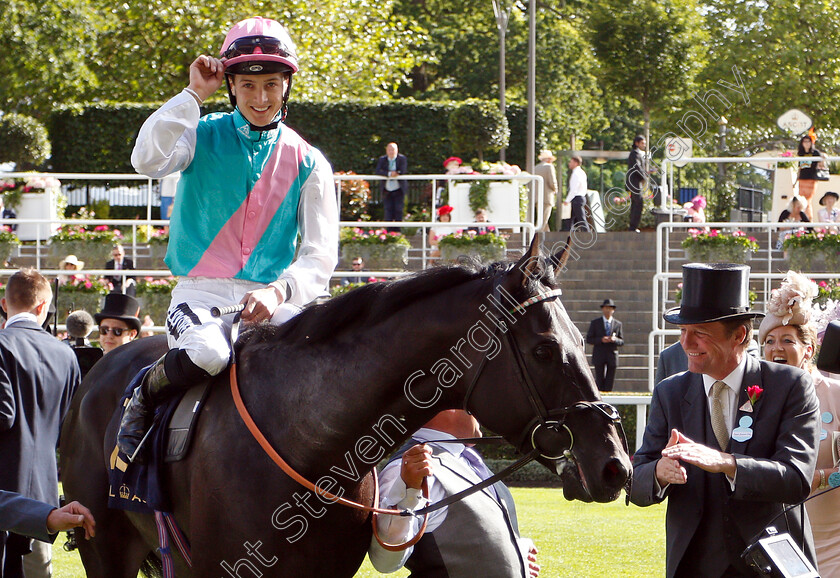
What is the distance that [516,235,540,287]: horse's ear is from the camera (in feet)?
9.23

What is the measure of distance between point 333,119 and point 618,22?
26.7 ft

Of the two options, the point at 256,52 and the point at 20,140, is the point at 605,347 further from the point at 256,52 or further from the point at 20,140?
the point at 20,140

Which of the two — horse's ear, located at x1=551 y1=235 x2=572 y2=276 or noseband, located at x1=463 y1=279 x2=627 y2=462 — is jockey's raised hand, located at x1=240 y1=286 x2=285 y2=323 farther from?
horse's ear, located at x1=551 y1=235 x2=572 y2=276

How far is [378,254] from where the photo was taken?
13852mm

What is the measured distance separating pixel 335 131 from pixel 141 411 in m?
22.6

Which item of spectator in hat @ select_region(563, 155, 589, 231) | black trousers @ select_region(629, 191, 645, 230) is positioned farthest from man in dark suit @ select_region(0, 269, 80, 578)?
black trousers @ select_region(629, 191, 645, 230)

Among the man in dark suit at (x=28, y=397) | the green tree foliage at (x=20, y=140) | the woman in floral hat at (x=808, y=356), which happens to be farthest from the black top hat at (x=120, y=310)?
the green tree foliage at (x=20, y=140)

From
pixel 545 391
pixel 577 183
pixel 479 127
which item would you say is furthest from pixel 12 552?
pixel 479 127

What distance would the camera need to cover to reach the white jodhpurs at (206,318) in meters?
3.14

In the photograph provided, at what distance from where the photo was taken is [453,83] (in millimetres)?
35375

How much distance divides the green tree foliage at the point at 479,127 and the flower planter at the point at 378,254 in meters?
8.63

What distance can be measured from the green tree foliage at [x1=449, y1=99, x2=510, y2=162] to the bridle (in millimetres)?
19075

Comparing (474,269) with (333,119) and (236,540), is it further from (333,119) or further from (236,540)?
(333,119)

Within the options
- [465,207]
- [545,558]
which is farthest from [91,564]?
[465,207]
